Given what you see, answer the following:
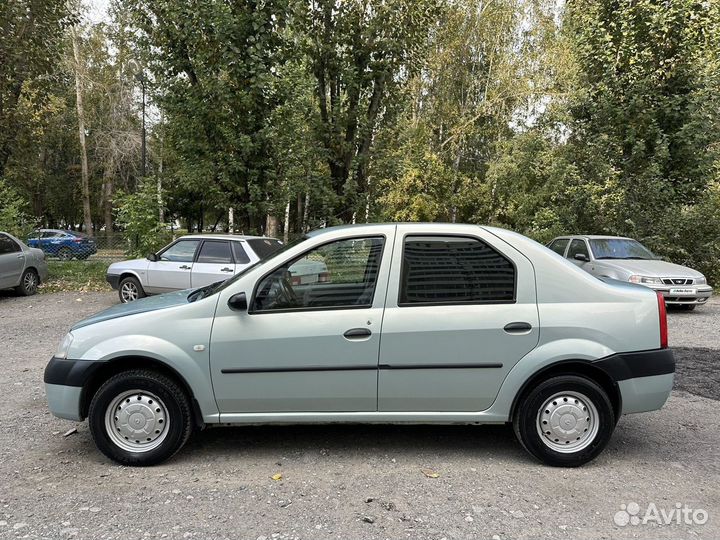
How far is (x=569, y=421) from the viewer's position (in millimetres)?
3678

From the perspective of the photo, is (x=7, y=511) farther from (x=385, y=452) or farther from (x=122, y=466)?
(x=385, y=452)

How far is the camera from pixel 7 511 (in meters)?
3.08

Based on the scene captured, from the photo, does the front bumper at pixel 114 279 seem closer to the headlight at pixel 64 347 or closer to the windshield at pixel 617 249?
the headlight at pixel 64 347

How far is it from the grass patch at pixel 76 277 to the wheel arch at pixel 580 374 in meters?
12.9

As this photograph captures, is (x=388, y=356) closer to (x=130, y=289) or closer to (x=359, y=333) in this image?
(x=359, y=333)

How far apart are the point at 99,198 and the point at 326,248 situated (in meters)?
43.7

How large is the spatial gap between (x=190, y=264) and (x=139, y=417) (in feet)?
22.2

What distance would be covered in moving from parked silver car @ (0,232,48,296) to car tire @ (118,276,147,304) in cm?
313

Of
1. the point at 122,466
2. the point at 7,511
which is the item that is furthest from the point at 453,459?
the point at 7,511

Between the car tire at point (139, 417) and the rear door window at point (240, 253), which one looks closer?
the car tire at point (139, 417)

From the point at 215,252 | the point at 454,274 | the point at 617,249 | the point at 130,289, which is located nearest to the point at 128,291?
the point at 130,289

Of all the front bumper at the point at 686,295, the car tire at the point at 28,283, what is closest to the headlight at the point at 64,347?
the car tire at the point at 28,283

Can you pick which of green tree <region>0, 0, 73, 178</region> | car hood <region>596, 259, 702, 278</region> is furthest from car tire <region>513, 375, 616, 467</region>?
green tree <region>0, 0, 73, 178</region>

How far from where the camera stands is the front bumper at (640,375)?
3.62 meters
